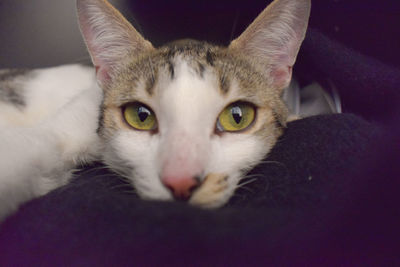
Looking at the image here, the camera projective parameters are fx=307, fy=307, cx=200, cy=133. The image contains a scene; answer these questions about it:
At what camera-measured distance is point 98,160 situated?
0.93 metres

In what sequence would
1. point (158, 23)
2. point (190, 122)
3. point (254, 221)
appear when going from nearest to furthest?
1. point (254, 221)
2. point (190, 122)
3. point (158, 23)

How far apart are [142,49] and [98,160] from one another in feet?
1.20

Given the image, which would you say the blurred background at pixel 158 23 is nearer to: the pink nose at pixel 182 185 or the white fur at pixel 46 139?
the white fur at pixel 46 139

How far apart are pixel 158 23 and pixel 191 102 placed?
36.8 inches

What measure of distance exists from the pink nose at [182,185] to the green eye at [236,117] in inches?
7.3

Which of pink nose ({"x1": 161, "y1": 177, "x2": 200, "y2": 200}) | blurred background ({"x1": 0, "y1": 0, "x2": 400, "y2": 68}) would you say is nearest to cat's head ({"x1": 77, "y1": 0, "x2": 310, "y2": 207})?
pink nose ({"x1": 161, "y1": 177, "x2": 200, "y2": 200})

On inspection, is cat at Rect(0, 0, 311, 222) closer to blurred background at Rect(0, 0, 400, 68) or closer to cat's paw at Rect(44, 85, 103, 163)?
cat's paw at Rect(44, 85, 103, 163)

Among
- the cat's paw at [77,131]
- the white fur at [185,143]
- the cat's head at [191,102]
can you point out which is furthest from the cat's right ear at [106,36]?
the white fur at [185,143]

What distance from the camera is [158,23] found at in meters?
1.48

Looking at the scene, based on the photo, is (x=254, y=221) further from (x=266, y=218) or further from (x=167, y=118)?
(x=167, y=118)

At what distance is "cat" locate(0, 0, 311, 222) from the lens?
0.65 meters

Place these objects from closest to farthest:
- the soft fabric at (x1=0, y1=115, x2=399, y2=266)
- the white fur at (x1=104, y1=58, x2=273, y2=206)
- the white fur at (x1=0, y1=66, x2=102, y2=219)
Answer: the soft fabric at (x1=0, y1=115, x2=399, y2=266) → the white fur at (x1=104, y1=58, x2=273, y2=206) → the white fur at (x1=0, y1=66, x2=102, y2=219)

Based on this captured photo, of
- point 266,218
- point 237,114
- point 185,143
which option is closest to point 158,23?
point 237,114

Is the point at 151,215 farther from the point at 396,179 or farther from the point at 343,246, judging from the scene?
the point at 396,179
